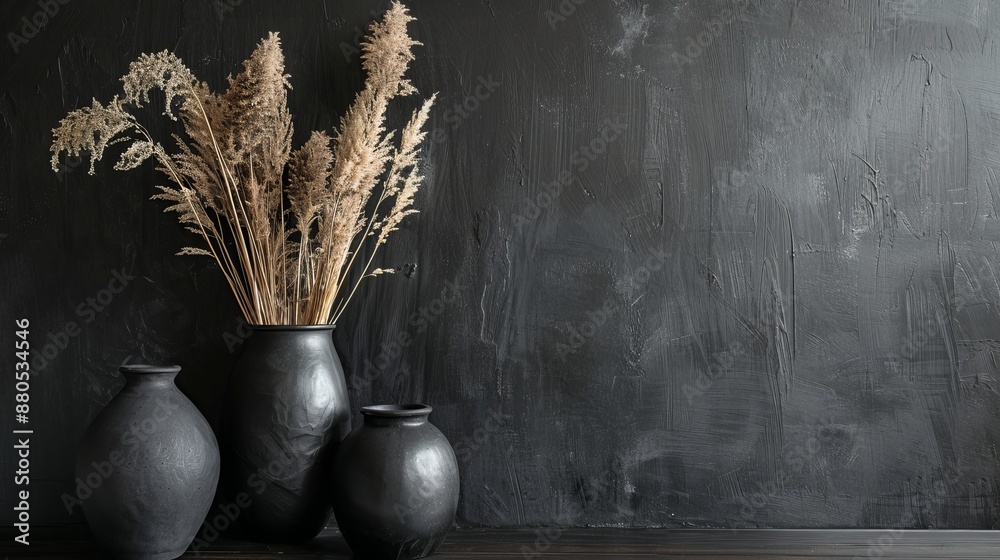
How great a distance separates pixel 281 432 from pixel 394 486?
0.28 meters

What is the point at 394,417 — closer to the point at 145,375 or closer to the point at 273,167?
the point at 145,375

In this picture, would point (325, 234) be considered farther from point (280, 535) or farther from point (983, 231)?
point (983, 231)

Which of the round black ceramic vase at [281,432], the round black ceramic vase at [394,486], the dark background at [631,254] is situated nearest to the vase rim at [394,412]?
the round black ceramic vase at [394,486]

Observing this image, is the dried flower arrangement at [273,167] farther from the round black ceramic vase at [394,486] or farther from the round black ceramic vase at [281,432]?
the round black ceramic vase at [394,486]

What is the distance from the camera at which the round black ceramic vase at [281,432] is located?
141 centimetres

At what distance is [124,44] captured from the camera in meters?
1.63

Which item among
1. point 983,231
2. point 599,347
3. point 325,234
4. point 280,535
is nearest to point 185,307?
point 325,234

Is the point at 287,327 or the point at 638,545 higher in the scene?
the point at 287,327

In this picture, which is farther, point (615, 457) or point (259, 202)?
point (615, 457)

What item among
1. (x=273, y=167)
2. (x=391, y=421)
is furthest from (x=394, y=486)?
(x=273, y=167)

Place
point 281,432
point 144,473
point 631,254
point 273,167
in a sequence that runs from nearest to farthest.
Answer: point 144,473, point 281,432, point 273,167, point 631,254

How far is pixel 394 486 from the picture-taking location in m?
1.30

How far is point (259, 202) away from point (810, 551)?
1.41 metres

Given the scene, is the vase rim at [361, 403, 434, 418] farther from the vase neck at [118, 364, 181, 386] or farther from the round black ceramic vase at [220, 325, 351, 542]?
the vase neck at [118, 364, 181, 386]
